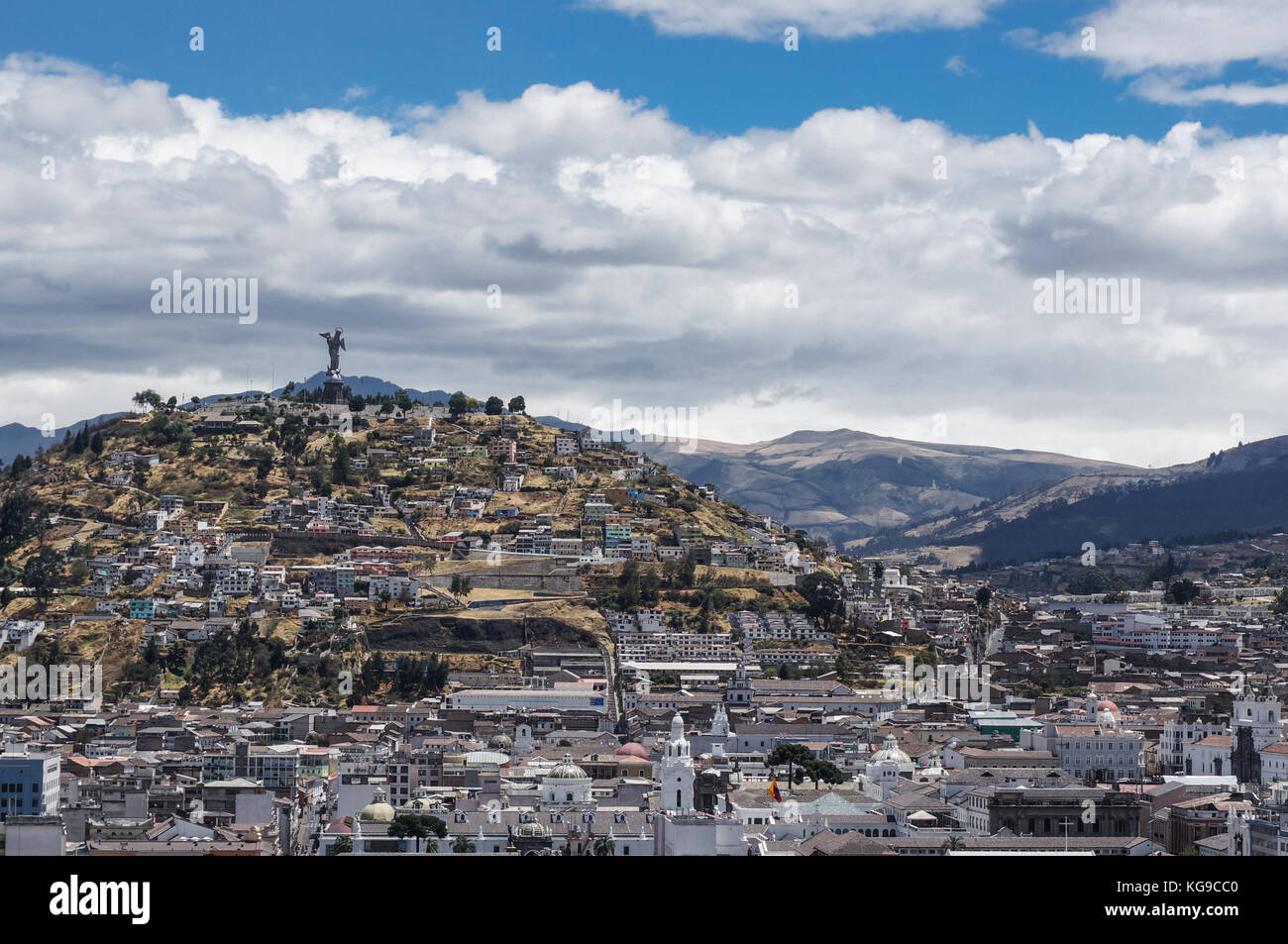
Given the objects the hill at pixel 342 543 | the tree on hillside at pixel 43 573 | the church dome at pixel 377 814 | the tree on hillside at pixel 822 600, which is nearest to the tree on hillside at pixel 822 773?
the church dome at pixel 377 814

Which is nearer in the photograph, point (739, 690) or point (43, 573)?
point (739, 690)

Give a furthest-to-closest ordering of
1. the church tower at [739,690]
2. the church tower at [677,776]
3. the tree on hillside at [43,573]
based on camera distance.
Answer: the tree on hillside at [43,573], the church tower at [739,690], the church tower at [677,776]

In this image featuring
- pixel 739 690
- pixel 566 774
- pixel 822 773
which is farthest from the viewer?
pixel 739 690

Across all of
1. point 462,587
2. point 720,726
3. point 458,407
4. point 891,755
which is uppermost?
point 458,407

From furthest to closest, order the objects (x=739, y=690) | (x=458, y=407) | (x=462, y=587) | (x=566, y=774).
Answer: (x=458, y=407) → (x=462, y=587) → (x=739, y=690) → (x=566, y=774)

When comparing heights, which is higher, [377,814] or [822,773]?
[377,814]

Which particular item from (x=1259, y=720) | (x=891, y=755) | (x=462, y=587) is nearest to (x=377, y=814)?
(x=891, y=755)

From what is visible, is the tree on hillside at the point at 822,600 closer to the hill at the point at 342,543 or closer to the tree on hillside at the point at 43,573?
the hill at the point at 342,543

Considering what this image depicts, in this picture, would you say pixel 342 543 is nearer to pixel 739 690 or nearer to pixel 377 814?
pixel 739 690
